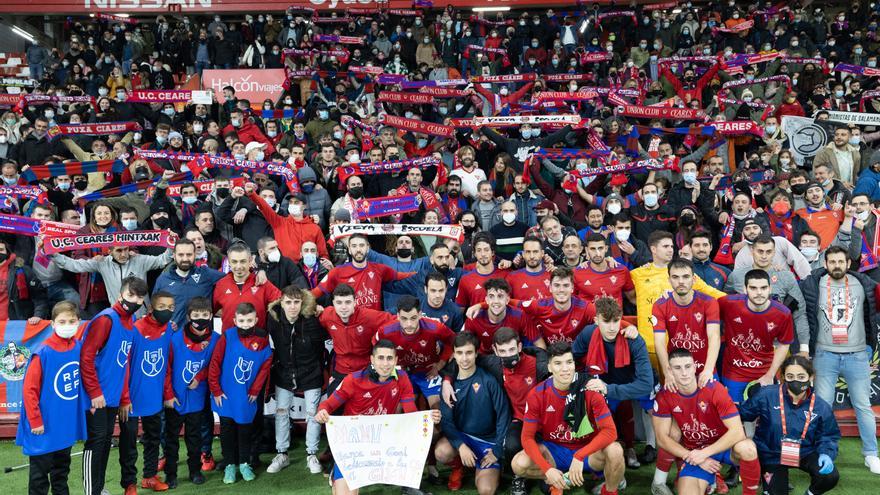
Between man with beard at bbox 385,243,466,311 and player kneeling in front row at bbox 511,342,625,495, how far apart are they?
193cm

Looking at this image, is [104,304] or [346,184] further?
[346,184]

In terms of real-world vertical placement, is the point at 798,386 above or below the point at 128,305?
below

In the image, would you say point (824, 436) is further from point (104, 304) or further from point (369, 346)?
point (104, 304)

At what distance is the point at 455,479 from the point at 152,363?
3052 millimetres

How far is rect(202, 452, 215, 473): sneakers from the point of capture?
24.1 feet

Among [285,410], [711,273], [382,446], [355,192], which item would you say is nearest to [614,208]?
[711,273]

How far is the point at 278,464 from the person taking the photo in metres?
7.22

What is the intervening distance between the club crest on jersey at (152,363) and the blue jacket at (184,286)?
32.8 inches

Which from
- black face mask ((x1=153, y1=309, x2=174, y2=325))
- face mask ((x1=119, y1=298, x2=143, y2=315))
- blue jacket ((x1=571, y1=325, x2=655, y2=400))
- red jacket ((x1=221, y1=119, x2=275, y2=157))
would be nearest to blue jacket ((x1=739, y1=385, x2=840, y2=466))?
blue jacket ((x1=571, y1=325, x2=655, y2=400))

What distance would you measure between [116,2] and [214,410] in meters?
20.7

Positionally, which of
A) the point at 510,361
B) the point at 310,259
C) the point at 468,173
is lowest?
the point at 510,361

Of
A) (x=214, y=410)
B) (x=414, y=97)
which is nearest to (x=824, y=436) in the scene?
(x=214, y=410)

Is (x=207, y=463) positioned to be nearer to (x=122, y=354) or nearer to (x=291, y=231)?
(x=122, y=354)

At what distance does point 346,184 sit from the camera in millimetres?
11312
